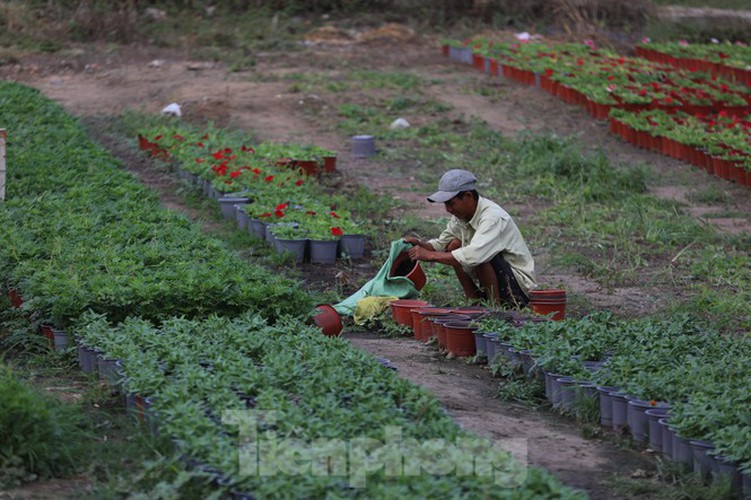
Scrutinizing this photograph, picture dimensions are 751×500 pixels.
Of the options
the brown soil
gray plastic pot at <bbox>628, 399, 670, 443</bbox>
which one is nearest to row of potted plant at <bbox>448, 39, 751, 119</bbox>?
the brown soil

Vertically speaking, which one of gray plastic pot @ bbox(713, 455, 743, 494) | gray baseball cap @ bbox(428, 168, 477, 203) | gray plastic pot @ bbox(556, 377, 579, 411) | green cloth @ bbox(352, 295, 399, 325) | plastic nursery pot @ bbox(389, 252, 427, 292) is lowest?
green cloth @ bbox(352, 295, 399, 325)

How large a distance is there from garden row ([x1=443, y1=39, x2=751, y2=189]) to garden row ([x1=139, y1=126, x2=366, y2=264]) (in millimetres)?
4695

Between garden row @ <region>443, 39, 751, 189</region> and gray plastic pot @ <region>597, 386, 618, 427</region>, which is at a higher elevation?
gray plastic pot @ <region>597, 386, 618, 427</region>

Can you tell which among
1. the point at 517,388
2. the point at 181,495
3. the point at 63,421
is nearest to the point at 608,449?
the point at 517,388

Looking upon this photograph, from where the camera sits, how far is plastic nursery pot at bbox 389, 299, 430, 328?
810cm

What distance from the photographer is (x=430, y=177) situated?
13516mm

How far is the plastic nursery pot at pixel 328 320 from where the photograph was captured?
7.52 metres

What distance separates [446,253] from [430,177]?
5.61m

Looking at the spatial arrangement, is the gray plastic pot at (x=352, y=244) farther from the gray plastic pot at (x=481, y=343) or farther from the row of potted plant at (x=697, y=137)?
the row of potted plant at (x=697, y=137)

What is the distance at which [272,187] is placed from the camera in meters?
11.3

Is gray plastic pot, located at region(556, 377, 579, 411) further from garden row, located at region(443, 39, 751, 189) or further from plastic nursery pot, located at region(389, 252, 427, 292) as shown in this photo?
garden row, located at region(443, 39, 751, 189)

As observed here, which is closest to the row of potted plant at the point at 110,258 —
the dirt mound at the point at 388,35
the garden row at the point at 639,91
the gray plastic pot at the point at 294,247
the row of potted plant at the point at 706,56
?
the gray plastic pot at the point at 294,247

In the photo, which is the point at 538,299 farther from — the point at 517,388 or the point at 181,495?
the point at 181,495

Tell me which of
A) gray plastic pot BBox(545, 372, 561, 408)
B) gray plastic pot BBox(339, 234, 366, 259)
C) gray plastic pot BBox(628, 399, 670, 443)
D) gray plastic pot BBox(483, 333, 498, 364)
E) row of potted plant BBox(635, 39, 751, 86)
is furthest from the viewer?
row of potted plant BBox(635, 39, 751, 86)
